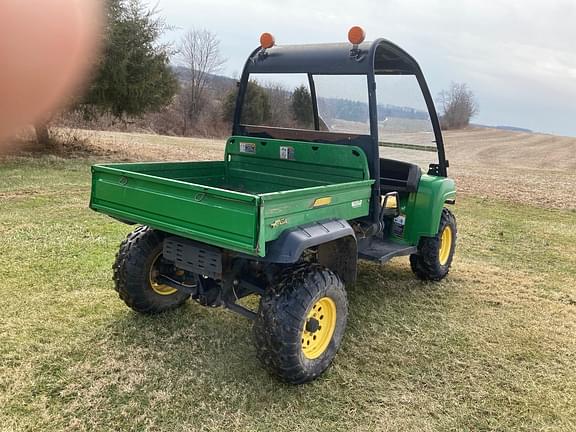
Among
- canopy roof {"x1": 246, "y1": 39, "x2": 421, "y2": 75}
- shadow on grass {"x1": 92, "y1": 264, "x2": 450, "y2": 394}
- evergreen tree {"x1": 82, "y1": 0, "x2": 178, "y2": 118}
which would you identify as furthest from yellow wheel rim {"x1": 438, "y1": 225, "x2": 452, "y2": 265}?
evergreen tree {"x1": 82, "y1": 0, "x2": 178, "y2": 118}

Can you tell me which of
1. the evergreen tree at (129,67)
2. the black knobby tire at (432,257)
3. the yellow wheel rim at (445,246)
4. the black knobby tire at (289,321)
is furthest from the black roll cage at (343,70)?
the evergreen tree at (129,67)

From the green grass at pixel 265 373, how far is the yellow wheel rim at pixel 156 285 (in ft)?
0.60

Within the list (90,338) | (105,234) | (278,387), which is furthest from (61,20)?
(278,387)

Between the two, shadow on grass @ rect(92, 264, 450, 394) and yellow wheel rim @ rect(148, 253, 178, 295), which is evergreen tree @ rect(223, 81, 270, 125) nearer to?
yellow wheel rim @ rect(148, 253, 178, 295)

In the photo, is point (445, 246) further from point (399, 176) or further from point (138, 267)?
point (138, 267)

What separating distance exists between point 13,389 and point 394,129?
3.47 meters

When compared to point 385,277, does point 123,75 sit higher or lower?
higher

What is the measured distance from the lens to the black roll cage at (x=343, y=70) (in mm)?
3732

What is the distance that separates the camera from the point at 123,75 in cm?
1273

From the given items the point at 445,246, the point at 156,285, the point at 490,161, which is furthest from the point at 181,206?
the point at 490,161

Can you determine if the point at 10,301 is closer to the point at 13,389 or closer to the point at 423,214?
the point at 13,389

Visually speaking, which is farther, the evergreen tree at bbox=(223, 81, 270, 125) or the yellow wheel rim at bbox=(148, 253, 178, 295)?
the evergreen tree at bbox=(223, 81, 270, 125)

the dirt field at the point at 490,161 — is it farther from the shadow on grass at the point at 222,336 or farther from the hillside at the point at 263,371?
the hillside at the point at 263,371

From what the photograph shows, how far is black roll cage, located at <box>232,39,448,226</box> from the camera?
12.2 feet
